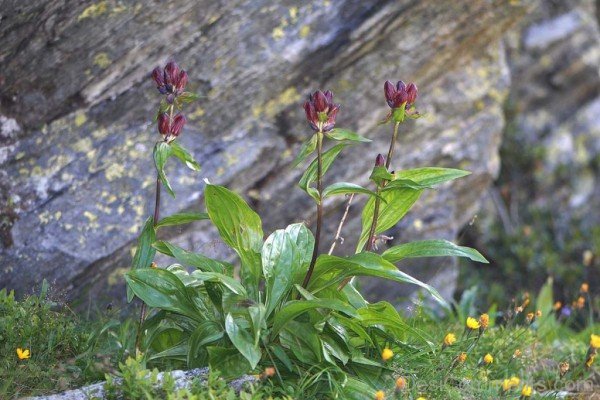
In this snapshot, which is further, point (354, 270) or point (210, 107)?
point (210, 107)

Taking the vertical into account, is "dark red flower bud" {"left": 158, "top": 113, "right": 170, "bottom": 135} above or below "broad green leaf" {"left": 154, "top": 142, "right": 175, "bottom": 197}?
above

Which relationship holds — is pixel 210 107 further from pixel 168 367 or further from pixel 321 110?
pixel 168 367

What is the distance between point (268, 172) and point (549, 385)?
91.6 inches

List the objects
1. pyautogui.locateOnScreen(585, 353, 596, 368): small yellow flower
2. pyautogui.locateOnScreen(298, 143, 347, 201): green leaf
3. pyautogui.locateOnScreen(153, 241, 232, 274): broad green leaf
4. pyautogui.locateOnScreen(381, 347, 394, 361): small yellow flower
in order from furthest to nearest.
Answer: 1. pyautogui.locateOnScreen(585, 353, 596, 368): small yellow flower
2. pyautogui.locateOnScreen(153, 241, 232, 274): broad green leaf
3. pyautogui.locateOnScreen(298, 143, 347, 201): green leaf
4. pyautogui.locateOnScreen(381, 347, 394, 361): small yellow flower

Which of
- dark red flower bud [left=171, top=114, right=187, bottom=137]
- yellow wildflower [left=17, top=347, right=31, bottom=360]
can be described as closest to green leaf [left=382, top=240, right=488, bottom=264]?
dark red flower bud [left=171, top=114, right=187, bottom=137]

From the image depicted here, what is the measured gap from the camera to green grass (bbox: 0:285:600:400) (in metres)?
3.00

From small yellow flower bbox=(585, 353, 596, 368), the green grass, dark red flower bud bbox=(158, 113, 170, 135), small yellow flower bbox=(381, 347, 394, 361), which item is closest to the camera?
the green grass

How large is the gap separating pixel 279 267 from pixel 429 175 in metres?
0.76

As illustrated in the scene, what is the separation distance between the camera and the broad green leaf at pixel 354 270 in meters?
3.13

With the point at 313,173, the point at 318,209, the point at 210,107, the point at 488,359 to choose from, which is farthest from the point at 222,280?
the point at 210,107

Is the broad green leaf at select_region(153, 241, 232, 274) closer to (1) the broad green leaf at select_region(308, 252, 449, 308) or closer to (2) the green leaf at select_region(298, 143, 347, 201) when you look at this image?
(1) the broad green leaf at select_region(308, 252, 449, 308)

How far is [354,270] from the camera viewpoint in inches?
127

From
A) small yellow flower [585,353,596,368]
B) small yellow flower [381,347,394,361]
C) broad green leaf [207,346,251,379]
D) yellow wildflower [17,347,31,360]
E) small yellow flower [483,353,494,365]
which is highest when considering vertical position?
yellow wildflower [17,347,31,360]

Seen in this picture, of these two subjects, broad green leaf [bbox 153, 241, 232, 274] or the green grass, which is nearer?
the green grass
